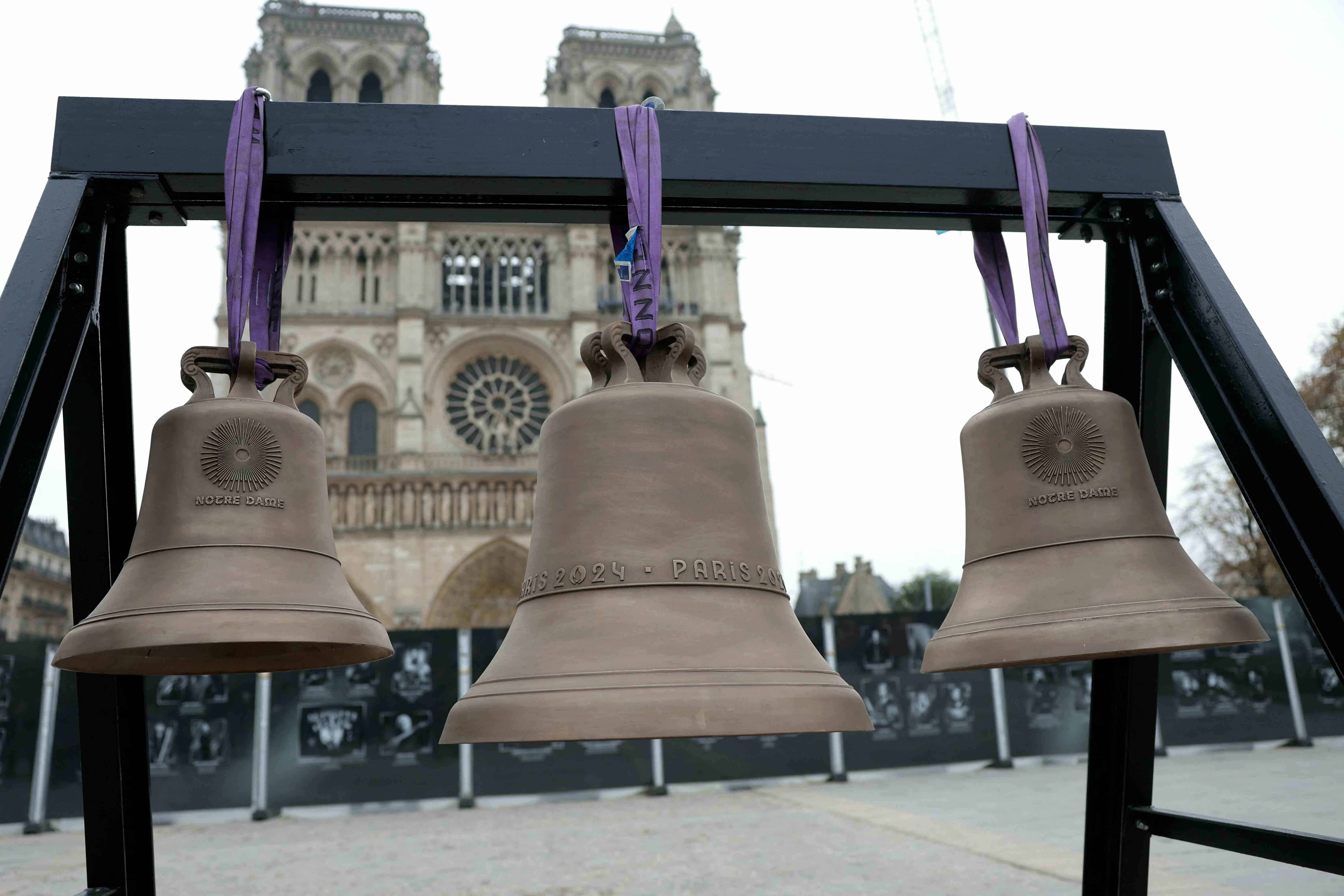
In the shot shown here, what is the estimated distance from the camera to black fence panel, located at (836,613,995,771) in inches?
456

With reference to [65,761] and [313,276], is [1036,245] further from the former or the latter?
[313,276]

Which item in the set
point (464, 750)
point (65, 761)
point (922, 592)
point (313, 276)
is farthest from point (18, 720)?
point (922, 592)

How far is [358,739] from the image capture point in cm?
1038

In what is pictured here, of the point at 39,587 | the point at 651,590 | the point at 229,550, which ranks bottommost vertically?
the point at 651,590

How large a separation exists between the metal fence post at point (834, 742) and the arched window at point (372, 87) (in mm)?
27397

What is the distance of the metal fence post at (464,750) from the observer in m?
10.3

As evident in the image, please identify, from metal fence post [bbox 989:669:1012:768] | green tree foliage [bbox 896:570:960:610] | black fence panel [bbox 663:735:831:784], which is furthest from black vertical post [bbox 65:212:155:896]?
green tree foliage [bbox 896:570:960:610]

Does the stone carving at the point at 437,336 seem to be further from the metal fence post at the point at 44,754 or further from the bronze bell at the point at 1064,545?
the bronze bell at the point at 1064,545

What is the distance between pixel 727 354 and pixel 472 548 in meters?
9.71

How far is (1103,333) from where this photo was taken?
223 cm

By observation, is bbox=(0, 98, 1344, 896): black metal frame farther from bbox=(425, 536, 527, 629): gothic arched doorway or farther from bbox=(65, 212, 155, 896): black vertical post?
bbox=(425, 536, 527, 629): gothic arched doorway

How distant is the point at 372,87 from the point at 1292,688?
31356mm

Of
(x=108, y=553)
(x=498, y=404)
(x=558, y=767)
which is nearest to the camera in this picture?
(x=108, y=553)

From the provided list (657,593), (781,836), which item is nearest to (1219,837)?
(657,593)
